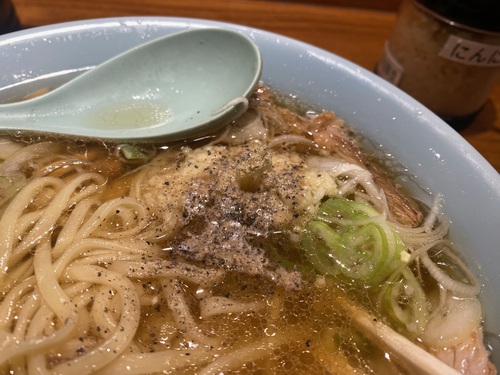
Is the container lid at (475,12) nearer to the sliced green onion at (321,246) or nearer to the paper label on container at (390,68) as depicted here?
the paper label on container at (390,68)

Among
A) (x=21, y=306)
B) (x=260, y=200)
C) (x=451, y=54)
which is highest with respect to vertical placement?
(x=451, y=54)

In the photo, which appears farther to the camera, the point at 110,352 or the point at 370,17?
the point at 370,17

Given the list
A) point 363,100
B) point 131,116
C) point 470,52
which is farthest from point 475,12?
point 131,116

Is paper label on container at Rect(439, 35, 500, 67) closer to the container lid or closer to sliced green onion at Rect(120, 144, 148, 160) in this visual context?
the container lid

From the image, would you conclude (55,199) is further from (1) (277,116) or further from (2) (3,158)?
(1) (277,116)

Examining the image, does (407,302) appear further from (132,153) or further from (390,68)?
(390,68)

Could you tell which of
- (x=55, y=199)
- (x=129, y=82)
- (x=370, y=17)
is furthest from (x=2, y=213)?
(x=370, y=17)

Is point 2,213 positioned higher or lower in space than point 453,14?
lower
